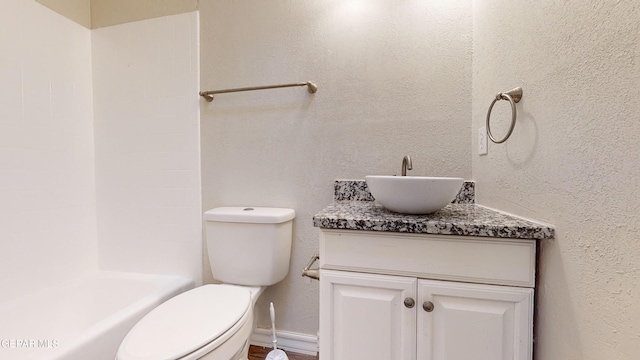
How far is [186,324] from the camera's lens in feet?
2.82

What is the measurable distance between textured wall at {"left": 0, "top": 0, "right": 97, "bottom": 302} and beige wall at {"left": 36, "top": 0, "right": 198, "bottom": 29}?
0.07 m

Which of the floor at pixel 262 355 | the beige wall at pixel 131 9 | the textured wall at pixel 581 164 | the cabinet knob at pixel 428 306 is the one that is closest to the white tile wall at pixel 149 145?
the beige wall at pixel 131 9

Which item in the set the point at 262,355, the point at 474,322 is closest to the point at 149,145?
the point at 262,355

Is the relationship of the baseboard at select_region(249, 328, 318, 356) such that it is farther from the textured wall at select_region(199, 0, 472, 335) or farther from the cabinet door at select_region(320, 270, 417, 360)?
the cabinet door at select_region(320, 270, 417, 360)

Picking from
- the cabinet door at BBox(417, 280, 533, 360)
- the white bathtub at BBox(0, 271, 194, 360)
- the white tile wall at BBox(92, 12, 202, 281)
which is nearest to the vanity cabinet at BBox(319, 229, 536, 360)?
the cabinet door at BBox(417, 280, 533, 360)

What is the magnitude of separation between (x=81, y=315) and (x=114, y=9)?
1728 millimetres

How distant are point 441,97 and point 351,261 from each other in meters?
0.88

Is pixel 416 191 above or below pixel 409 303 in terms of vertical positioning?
above

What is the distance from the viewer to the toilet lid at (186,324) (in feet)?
2.41

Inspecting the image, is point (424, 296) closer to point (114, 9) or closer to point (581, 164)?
point (581, 164)

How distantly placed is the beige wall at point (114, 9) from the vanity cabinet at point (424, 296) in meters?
1.59

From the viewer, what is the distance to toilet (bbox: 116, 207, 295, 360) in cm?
77

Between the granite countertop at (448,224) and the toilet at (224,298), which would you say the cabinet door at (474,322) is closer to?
the granite countertop at (448,224)

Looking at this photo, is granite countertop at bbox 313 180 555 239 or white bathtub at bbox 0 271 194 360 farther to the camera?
white bathtub at bbox 0 271 194 360
